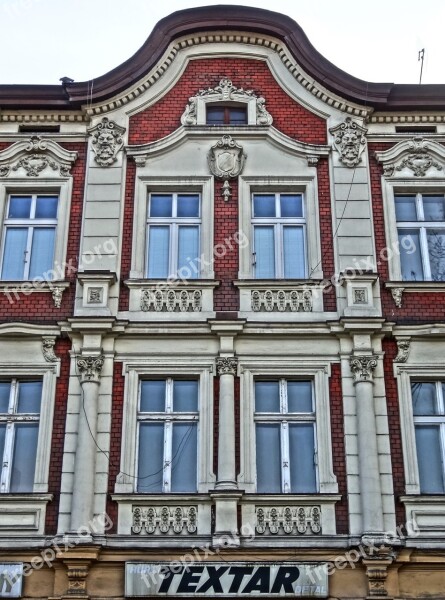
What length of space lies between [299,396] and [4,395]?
4.71m

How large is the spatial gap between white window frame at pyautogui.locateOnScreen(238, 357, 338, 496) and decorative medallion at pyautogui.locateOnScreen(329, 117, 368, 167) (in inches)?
157

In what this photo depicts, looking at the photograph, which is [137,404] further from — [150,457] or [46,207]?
[46,207]

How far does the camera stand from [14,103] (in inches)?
594

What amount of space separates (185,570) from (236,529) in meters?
0.92

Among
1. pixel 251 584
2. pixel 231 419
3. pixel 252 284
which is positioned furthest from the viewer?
pixel 252 284

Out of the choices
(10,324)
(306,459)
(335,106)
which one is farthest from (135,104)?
(306,459)

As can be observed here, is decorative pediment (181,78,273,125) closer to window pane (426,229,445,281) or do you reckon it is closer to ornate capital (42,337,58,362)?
window pane (426,229,445,281)

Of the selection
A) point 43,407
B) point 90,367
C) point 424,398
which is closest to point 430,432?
point 424,398

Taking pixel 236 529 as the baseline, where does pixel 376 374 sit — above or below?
above

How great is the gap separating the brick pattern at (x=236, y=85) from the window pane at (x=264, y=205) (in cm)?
130

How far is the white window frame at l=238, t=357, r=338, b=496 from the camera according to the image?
39.9 feet

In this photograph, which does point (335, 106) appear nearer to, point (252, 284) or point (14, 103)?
point (252, 284)

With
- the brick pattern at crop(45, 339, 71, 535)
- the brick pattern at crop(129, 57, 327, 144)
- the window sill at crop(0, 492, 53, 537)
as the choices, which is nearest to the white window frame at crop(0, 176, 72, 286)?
the brick pattern at crop(129, 57, 327, 144)

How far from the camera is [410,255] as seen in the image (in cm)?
1416
